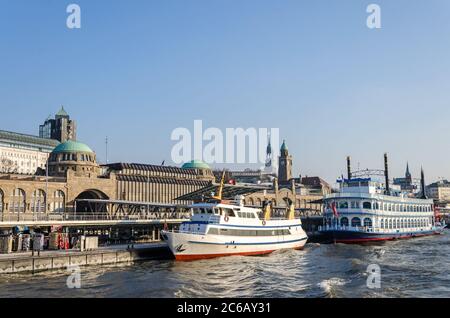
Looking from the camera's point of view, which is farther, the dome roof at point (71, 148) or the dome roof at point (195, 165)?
the dome roof at point (195, 165)

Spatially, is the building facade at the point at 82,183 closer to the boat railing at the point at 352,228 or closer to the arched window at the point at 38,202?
the arched window at the point at 38,202

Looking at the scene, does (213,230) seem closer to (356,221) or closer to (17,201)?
(356,221)

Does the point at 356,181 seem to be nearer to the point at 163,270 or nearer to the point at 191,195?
the point at 191,195

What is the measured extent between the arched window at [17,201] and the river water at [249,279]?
42.6 metres

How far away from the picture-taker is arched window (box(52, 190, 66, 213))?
308 feet

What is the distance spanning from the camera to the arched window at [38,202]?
89688mm

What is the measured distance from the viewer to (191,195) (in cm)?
9569

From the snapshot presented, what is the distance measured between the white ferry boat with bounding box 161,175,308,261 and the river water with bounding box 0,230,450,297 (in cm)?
191

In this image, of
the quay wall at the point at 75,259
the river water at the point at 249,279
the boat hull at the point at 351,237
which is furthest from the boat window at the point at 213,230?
the boat hull at the point at 351,237

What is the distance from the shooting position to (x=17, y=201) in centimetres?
8731

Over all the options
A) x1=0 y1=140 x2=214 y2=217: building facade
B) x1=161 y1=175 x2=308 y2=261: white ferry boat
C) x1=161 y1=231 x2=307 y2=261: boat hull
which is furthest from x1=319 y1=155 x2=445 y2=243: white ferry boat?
x1=0 y1=140 x2=214 y2=217: building facade

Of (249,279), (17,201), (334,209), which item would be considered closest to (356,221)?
(334,209)
